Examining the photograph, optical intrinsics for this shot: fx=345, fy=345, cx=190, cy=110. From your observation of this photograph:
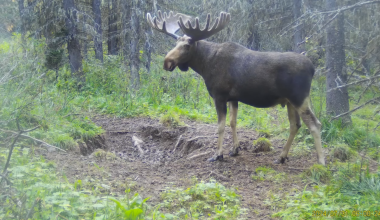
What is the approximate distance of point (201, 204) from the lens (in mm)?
4453

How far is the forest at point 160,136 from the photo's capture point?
4098 mm

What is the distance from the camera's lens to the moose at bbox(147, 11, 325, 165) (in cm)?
612

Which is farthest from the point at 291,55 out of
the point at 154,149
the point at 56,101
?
the point at 56,101

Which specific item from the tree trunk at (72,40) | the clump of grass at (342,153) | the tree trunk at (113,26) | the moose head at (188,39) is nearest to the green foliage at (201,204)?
the clump of grass at (342,153)

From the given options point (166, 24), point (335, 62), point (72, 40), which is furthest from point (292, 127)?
point (72, 40)

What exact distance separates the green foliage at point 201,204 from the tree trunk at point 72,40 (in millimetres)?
9423

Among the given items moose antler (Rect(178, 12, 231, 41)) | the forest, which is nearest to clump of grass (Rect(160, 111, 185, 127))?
A: the forest

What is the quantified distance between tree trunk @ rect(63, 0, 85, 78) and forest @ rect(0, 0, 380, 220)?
0.14 ft

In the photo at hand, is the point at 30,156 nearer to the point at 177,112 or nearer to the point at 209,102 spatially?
the point at 177,112

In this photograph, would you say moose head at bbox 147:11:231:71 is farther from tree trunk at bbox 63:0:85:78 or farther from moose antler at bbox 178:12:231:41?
tree trunk at bbox 63:0:85:78

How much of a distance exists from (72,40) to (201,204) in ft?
37.8

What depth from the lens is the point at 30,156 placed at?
5.41m

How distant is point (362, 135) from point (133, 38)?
29.4ft

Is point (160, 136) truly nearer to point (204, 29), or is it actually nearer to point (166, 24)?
point (166, 24)
